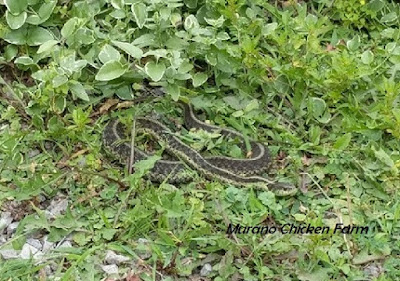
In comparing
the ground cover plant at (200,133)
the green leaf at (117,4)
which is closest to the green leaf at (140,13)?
the ground cover plant at (200,133)

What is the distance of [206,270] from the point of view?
13.0 feet

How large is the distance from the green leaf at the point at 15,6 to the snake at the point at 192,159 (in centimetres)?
92

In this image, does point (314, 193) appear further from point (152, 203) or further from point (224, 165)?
point (152, 203)

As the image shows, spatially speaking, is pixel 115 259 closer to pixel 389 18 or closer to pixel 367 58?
pixel 367 58

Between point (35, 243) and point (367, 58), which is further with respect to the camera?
point (367, 58)

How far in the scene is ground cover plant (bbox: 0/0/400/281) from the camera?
3996 millimetres

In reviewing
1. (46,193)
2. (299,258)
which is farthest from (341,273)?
(46,193)

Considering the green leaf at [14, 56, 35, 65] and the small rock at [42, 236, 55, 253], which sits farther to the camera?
the green leaf at [14, 56, 35, 65]

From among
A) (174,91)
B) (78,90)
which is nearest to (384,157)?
(174,91)

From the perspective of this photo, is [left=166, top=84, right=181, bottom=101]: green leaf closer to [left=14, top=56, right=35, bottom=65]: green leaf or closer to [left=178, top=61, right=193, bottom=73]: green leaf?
[left=178, top=61, right=193, bottom=73]: green leaf

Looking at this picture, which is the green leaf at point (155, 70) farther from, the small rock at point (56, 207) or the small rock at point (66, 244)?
the small rock at point (66, 244)

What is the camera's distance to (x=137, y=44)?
4895 mm

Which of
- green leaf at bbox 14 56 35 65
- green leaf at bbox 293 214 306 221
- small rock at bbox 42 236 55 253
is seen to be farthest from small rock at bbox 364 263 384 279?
green leaf at bbox 14 56 35 65

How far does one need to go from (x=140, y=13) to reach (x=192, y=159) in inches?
40.2
